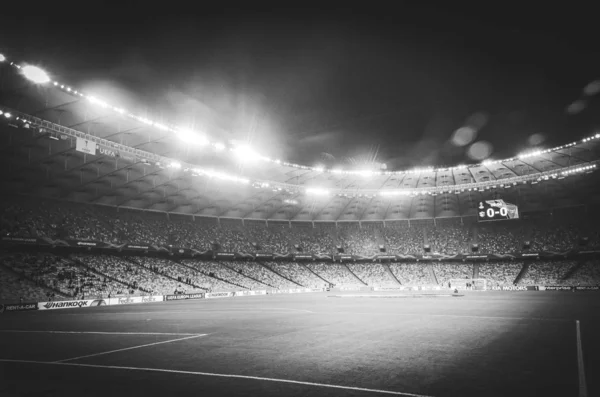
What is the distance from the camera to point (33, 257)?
40.5 metres

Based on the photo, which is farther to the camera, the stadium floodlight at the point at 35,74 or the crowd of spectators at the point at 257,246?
the crowd of spectators at the point at 257,246

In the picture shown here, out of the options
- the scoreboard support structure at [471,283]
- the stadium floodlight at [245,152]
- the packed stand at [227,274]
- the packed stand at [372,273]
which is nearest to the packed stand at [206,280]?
the packed stand at [227,274]

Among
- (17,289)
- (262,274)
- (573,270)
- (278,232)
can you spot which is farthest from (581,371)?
(278,232)

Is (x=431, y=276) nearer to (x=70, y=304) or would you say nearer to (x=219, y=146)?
(x=219, y=146)

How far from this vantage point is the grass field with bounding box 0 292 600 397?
7836mm

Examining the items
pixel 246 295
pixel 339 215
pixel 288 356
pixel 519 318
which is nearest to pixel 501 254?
pixel 339 215

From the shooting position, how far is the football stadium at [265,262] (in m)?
9.62

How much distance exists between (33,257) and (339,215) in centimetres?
4992

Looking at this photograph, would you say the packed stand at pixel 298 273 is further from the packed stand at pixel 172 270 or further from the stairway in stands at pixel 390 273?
the packed stand at pixel 172 270

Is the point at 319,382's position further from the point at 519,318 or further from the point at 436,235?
the point at 436,235

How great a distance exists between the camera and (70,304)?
3606 cm

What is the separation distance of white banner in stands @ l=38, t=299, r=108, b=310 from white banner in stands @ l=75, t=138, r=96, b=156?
15.2 metres

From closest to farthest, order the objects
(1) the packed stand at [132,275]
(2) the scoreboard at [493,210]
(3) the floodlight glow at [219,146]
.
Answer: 1. (3) the floodlight glow at [219,146]
2. (1) the packed stand at [132,275]
3. (2) the scoreboard at [493,210]

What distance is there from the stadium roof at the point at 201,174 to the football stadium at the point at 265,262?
247 mm
